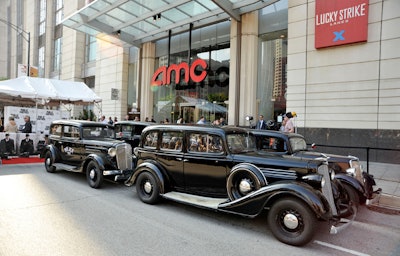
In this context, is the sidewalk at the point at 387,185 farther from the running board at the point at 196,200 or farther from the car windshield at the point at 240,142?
the running board at the point at 196,200

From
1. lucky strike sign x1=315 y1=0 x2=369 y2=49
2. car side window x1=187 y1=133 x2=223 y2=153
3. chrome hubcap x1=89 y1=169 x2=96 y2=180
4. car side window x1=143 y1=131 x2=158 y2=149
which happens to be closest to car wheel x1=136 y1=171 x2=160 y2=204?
car side window x1=143 y1=131 x2=158 y2=149

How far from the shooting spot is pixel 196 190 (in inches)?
210

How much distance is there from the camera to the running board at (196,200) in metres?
4.77

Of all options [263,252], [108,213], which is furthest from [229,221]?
[108,213]

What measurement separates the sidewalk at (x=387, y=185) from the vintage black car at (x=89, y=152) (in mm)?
6063

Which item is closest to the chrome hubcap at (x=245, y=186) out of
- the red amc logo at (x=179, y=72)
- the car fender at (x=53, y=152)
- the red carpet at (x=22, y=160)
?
the car fender at (x=53, y=152)

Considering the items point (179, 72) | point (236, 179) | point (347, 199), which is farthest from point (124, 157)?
point (179, 72)

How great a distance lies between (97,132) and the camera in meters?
8.48

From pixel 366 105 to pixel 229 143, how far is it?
8364mm

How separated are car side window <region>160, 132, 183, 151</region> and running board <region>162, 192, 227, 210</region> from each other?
0.93m

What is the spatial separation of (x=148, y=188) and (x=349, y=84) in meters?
9.49

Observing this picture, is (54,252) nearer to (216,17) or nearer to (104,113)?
(216,17)

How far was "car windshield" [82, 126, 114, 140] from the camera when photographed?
26.9 ft

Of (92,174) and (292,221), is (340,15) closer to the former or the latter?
(292,221)
